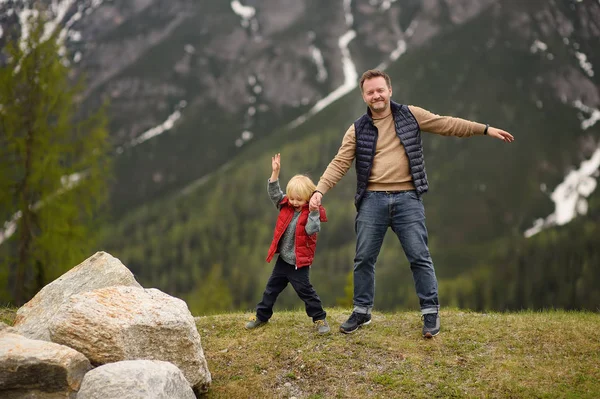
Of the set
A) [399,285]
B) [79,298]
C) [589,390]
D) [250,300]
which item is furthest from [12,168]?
[399,285]

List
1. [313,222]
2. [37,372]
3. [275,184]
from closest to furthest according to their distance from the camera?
[37,372], [313,222], [275,184]

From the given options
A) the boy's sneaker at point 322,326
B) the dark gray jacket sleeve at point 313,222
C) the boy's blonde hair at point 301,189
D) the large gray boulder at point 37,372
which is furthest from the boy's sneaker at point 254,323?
the large gray boulder at point 37,372

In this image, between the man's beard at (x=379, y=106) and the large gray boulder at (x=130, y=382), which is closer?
the large gray boulder at (x=130, y=382)

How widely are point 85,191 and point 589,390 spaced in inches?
742

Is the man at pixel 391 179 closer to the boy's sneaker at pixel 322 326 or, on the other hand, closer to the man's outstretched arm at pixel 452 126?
the man's outstretched arm at pixel 452 126

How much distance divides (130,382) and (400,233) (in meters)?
4.31

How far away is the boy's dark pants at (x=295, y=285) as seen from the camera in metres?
8.43

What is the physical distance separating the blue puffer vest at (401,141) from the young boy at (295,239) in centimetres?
79

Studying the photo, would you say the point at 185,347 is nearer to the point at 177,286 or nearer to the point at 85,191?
the point at 85,191

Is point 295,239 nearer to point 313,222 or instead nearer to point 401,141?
point 313,222

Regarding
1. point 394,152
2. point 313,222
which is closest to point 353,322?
point 313,222

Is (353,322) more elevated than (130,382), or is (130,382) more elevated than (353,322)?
(130,382)

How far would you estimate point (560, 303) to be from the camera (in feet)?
293

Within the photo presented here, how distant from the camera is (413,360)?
25.0 ft
